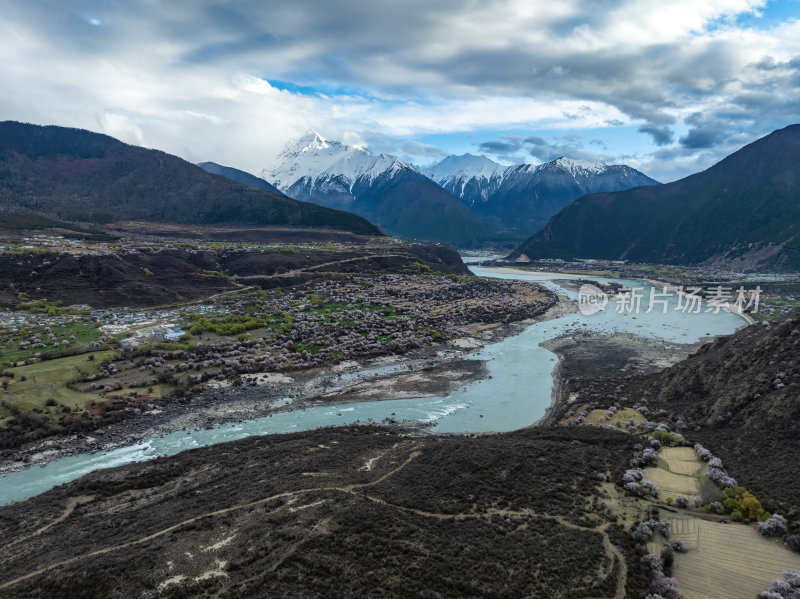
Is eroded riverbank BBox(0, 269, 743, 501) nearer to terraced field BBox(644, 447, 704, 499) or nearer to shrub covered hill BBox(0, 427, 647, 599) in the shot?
shrub covered hill BBox(0, 427, 647, 599)

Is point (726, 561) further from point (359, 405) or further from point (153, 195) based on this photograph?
point (153, 195)

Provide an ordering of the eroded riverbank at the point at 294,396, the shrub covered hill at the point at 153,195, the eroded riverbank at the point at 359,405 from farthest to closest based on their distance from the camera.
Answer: the shrub covered hill at the point at 153,195, the eroded riverbank at the point at 294,396, the eroded riverbank at the point at 359,405

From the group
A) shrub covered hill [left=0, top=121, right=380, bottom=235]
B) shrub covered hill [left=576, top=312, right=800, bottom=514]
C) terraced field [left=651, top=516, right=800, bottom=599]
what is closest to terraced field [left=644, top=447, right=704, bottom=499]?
shrub covered hill [left=576, top=312, right=800, bottom=514]

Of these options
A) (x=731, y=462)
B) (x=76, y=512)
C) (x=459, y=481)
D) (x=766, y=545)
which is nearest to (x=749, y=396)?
(x=731, y=462)

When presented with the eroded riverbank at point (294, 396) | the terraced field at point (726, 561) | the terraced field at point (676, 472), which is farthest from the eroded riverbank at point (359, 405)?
the terraced field at point (726, 561)

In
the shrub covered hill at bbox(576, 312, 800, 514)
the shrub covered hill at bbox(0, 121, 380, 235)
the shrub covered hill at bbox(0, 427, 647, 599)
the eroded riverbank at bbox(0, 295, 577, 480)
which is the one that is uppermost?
the shrub covered hill at bbox(0, 121, 380, 235)

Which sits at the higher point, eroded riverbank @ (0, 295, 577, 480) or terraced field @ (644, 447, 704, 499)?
terraced field @ (644, 447, 704, 499)

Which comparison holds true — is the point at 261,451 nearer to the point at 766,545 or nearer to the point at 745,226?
the point at 766,545

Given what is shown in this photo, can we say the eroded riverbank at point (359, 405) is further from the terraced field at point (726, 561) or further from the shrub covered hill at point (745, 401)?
the terraced field at point (726, 561)
